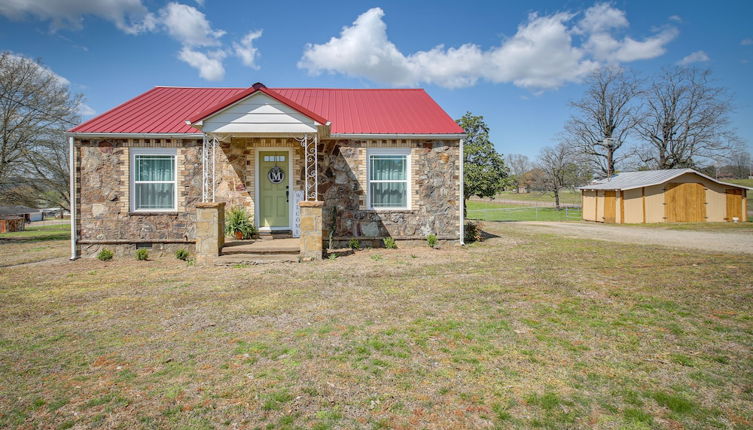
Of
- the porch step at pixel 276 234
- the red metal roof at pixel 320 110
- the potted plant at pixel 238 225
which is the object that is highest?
the red metal roof at pixel 320 110

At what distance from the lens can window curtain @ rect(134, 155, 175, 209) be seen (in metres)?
10.8

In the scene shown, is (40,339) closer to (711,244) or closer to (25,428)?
(25,428)

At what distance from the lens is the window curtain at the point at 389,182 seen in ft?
37.8

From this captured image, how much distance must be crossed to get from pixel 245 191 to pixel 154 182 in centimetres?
252

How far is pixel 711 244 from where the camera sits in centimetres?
1218

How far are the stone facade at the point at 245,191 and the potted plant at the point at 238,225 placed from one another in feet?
1.36

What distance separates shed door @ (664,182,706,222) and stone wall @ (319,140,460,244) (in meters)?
17.7

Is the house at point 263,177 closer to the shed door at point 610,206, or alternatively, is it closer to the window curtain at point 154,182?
the window curtain at point 154,182

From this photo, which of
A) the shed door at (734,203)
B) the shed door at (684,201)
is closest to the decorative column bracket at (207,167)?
the shed door at (684,201)

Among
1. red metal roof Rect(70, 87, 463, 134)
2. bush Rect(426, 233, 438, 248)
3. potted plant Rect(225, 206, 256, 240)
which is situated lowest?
bush Rect(426, 233, 438, 248)

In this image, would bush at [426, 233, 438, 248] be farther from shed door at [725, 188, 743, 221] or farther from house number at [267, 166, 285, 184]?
shed door at [725, 188, 743, 221]

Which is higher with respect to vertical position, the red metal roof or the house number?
the red metal roof

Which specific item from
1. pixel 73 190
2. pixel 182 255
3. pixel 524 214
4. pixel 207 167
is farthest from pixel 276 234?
pixel 524 214

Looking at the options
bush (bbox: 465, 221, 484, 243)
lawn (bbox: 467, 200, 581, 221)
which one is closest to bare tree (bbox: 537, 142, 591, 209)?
lawn (bbox: 467, 200, 581, 221)
